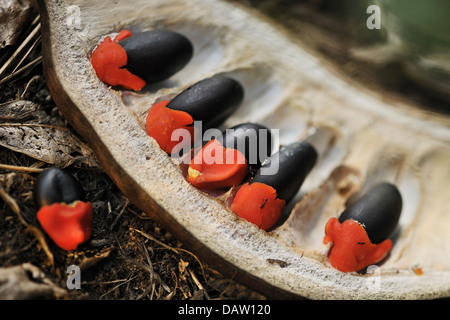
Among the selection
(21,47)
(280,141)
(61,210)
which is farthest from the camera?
(280,141)

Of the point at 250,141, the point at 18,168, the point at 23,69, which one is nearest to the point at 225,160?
the point at 250,141

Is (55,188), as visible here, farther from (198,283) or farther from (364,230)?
(364,230)

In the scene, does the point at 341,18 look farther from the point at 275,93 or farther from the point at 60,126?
the point at 60,126

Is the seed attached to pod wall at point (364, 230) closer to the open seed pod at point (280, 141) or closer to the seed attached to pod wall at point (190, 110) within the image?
the open seed pod at point (280, 141)

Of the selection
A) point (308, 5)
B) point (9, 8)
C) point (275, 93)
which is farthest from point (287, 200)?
point (9, 8)

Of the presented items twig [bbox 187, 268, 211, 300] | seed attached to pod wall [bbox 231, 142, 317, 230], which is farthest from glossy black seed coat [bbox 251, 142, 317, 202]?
twig [bbox 187, 268, 211, 300]

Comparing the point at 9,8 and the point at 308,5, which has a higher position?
the point at 9,8

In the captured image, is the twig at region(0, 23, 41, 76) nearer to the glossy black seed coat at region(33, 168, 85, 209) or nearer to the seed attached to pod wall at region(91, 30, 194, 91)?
the seed attached to pod wall at region(91, 30, 194, 91)
